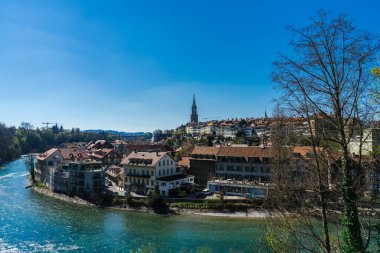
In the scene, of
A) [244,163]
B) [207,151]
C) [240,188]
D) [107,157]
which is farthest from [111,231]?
[107,157]

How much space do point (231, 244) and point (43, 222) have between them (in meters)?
18.9

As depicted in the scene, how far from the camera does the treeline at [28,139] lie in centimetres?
9442

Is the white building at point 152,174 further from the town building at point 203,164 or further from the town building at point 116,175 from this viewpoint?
the town building at point 116,175

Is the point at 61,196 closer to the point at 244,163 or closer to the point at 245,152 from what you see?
the point at 244,163

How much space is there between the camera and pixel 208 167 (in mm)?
44188

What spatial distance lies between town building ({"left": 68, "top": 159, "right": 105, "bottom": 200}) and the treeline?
5190 cm

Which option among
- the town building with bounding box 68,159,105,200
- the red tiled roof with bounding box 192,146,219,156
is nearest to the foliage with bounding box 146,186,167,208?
the town building with bounding box 68,159,105,200

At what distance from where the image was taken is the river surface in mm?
24453

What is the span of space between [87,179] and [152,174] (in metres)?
9.20

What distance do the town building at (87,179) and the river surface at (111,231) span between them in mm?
3677

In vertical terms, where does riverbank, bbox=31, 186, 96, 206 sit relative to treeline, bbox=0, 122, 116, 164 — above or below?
below

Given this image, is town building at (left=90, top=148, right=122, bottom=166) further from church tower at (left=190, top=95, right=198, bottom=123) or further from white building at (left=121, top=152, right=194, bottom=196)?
church tower at (left=190, top=95, right=198, bottom=123)

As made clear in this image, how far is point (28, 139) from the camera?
11875 centimetres

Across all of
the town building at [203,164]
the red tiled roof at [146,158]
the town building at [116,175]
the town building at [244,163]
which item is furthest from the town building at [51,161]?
the town building at [244,163]
